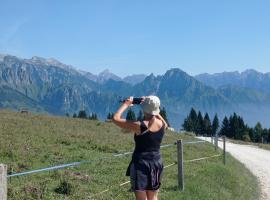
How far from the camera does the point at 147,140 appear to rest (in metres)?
8.40

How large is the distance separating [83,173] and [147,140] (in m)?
7.43

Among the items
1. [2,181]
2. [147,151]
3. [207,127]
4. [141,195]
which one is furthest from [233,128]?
[2,181]

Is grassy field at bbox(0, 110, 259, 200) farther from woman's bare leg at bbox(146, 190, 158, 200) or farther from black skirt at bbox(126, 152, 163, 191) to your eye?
woman's bare leg at bbox(146, 190, 158, 200)

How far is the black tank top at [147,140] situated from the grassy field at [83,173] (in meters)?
0.69

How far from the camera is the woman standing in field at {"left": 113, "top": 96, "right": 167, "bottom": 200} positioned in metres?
8.34

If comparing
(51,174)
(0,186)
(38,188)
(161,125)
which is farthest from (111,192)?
(0,186)

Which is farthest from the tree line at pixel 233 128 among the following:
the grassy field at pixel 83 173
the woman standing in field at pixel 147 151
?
the woman standing in field at pixel 147 151

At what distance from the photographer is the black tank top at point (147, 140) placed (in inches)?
329

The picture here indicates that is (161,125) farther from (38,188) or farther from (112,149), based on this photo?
(112,149)

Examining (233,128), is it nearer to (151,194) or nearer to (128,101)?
(151,194)

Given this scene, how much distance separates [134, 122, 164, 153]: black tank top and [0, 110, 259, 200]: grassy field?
27.3 inches

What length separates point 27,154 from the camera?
728 inches

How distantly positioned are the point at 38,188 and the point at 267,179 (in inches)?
526

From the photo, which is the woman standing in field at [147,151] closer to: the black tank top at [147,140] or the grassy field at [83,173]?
the black tank top at [147,140]
